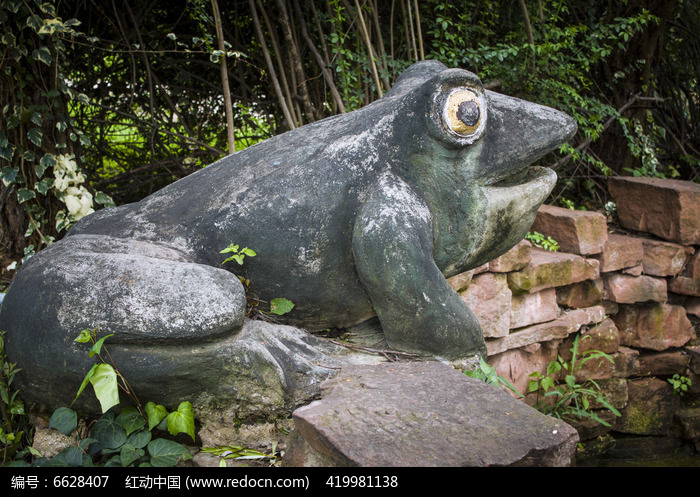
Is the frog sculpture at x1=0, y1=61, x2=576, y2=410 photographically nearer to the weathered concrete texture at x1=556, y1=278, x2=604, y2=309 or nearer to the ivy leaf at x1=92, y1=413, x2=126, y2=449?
the ivy leaf at x1=92, y1=413, x2=126, y2=449

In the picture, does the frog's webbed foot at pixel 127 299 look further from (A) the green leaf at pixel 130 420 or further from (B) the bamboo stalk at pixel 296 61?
(B) the bamboo stalk at pixel 296 61

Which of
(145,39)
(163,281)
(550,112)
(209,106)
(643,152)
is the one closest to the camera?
(163,281)

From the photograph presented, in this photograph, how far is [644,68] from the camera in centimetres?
537

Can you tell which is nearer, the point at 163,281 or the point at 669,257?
the point at 163,281

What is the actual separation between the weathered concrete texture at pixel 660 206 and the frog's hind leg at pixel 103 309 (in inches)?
Result: 160

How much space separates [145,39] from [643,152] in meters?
3.97

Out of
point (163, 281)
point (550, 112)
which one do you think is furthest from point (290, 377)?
point (550, 112)

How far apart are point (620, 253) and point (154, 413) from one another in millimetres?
4008

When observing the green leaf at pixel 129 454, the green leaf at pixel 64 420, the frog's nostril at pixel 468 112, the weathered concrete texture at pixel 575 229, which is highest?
the frog's nostril at pixel 468 112

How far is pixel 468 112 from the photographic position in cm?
192

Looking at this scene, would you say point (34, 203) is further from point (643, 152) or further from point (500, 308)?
point (643, 152)

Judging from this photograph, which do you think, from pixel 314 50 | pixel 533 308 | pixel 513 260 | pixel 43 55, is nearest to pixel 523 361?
pixel 533 308

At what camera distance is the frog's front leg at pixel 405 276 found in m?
1.86

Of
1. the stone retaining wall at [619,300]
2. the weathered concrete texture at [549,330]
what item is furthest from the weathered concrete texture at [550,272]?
the weathered concrete texture at [549,330]
